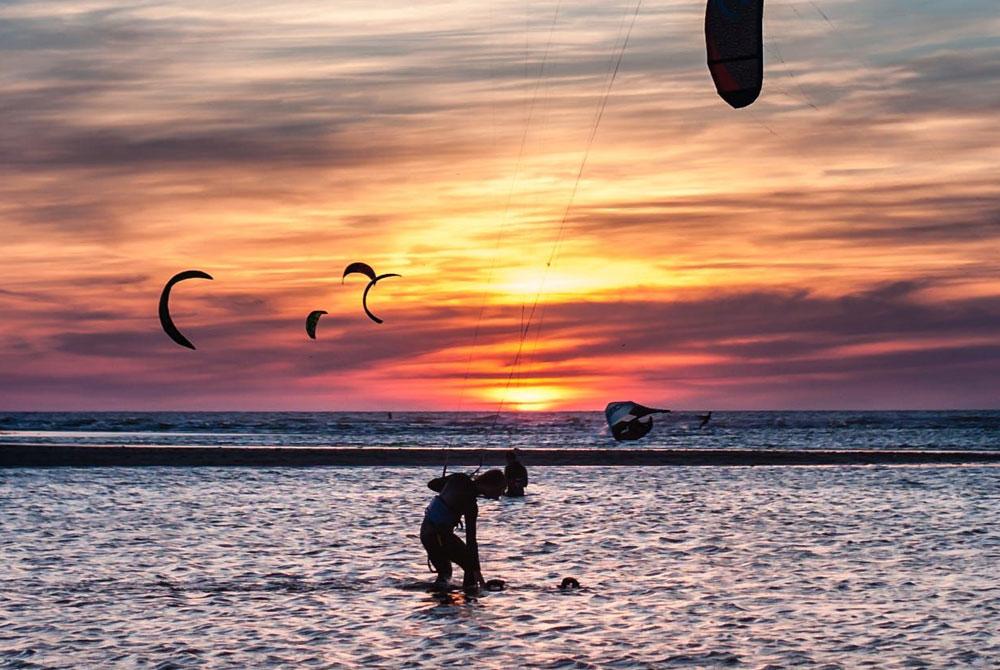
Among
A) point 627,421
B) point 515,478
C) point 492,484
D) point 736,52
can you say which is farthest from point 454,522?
point 515,478

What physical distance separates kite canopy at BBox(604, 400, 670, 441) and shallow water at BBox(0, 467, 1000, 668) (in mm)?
1615

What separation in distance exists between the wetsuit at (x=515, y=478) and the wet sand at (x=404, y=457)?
13116 millimetres

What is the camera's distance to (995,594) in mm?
14859

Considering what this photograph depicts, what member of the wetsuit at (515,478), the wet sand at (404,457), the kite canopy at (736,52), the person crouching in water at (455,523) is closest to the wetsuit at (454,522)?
the person crouching in water at (455,523)

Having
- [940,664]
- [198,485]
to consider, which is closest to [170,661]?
[940,664]

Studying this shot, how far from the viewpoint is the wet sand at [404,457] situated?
44625mm

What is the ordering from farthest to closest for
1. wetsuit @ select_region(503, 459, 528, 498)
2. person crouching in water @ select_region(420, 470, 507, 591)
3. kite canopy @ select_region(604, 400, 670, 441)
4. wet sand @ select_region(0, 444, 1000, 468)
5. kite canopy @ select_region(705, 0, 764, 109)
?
wet sand @ select_region(0, 444, 1000, 468)
wetsuit @ select_region(503, 459, 528, 498)
kite canopy @ select_region(604, 400, 670, 441)
person crouching in water @ select_region(420, 470, 507, 591)
kite canopy @ select_region(705, 0, 764, 109)

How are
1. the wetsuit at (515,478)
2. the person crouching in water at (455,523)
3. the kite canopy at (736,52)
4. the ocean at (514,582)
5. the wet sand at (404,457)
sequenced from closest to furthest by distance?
the ocean at (514,582)
the kite canopy at (736,52)
the person crouching in water at (455,523)
the wetsuit at (515,478)
the wet sand at (404,457)

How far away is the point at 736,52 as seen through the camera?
12859mm

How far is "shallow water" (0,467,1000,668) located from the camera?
38.5 feet

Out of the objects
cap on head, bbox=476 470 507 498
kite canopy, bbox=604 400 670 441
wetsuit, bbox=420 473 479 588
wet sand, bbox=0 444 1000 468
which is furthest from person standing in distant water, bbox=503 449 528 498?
cap on head, bbox=476 470 507 498

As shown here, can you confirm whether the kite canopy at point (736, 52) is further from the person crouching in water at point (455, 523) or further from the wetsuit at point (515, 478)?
the wetsuit at point (515, 478)

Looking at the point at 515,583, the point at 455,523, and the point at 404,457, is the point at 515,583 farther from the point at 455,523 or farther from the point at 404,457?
the point at 404,457

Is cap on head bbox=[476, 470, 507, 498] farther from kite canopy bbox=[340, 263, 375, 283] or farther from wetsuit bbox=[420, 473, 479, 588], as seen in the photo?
kite canopy bbox=[340, 263, 375, 283]
